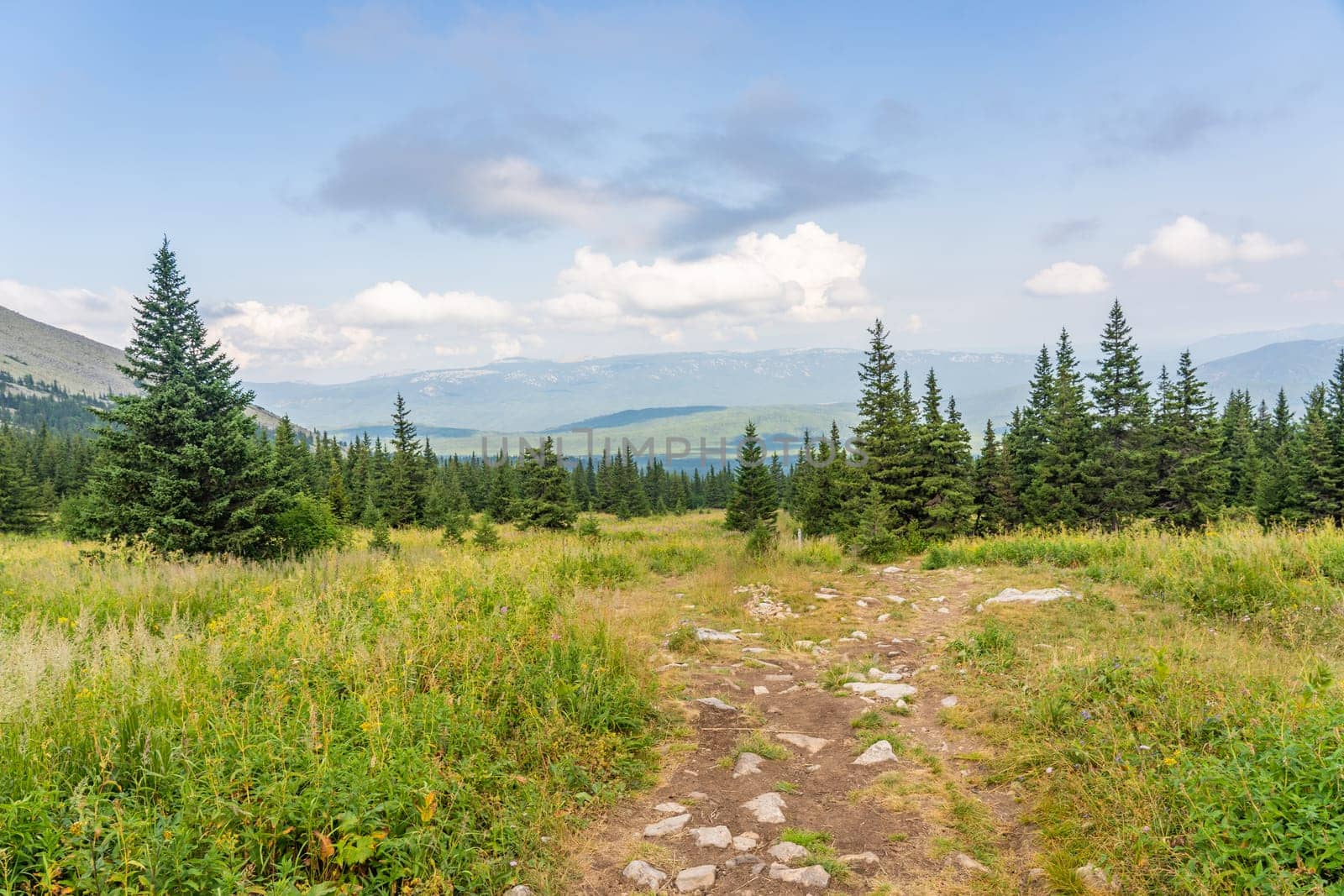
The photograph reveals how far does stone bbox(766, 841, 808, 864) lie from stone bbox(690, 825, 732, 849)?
0.96ft

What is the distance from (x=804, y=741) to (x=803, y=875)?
1907mm

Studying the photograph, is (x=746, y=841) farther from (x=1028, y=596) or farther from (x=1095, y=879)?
(x=1028, y=596)

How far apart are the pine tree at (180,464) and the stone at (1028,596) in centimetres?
1651

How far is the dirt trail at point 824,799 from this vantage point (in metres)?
3.65

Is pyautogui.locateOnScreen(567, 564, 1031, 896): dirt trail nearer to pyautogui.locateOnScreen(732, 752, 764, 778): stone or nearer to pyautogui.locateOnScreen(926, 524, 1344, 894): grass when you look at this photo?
pyautogui.locateOnScreen(732, 752, 764, 778): stone

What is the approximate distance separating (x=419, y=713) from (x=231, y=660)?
192cm

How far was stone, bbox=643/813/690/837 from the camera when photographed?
13.6 ft

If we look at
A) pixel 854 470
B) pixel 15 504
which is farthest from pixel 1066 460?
pixel 15 504

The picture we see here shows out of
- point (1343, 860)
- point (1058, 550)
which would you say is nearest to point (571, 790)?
point (1343, 860)

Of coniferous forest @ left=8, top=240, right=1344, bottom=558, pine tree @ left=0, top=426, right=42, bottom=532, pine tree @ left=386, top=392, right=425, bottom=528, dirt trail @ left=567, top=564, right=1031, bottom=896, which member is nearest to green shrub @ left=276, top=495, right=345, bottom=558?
coniferous forest @ left=8, top=240, right=1344, bottom=558

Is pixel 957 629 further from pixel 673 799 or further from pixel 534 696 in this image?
pixel 534 696

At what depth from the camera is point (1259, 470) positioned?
52406 mm

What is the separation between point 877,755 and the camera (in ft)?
16.9

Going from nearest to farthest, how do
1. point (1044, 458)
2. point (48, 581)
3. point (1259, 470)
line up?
point (48, 581) → point (1044, 458) → point (1259, 470)
